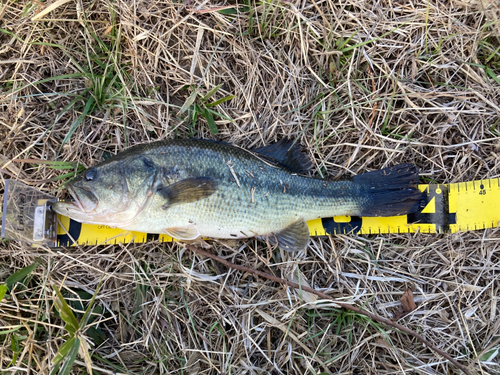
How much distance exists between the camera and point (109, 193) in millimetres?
3008

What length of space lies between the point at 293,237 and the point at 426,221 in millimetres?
1494

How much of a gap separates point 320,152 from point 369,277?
56.8 inches

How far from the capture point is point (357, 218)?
3.57 m

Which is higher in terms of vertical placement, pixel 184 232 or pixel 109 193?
pixel 109 193

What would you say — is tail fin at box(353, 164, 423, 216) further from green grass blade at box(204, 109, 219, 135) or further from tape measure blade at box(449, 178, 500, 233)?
green grass blade at box(204, 109, 219, 135)

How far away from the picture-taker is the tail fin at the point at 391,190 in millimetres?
3346

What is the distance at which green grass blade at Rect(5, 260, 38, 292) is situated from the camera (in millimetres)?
3119

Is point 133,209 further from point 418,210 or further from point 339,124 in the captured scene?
point 418,210

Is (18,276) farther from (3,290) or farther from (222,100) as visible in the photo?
(222,100)

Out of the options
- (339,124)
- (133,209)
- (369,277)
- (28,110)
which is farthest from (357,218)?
(28,110)

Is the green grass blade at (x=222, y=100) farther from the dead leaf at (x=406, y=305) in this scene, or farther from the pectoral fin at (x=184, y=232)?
the dead leaf at (x=406, y=305)

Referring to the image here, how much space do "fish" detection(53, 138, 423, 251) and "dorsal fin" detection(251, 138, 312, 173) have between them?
0.01 m

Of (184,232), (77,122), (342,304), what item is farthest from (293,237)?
(77,122)

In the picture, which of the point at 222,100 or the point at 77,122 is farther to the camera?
the point at 77,122
